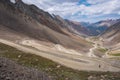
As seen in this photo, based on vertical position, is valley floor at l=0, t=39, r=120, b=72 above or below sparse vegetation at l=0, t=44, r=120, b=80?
above

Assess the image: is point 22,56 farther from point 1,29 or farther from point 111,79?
point 1,29

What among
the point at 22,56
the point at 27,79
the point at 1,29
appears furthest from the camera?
the point at 1,29

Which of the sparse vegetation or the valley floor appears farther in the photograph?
the valley floor

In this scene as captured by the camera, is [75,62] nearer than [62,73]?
No

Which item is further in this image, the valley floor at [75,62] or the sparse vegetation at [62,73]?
the valley floor at [75,62]

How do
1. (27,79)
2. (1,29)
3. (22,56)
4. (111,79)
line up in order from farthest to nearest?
(1,29), (22,56), (111,79), (27,79)

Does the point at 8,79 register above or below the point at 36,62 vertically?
below

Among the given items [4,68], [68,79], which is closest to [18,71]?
[4,68]

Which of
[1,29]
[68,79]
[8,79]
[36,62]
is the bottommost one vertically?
[8,79]

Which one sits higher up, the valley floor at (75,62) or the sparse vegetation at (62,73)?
the valley floor at (75,62)

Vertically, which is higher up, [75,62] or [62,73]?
[75,62]

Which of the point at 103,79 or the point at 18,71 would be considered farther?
the point at 103,79
